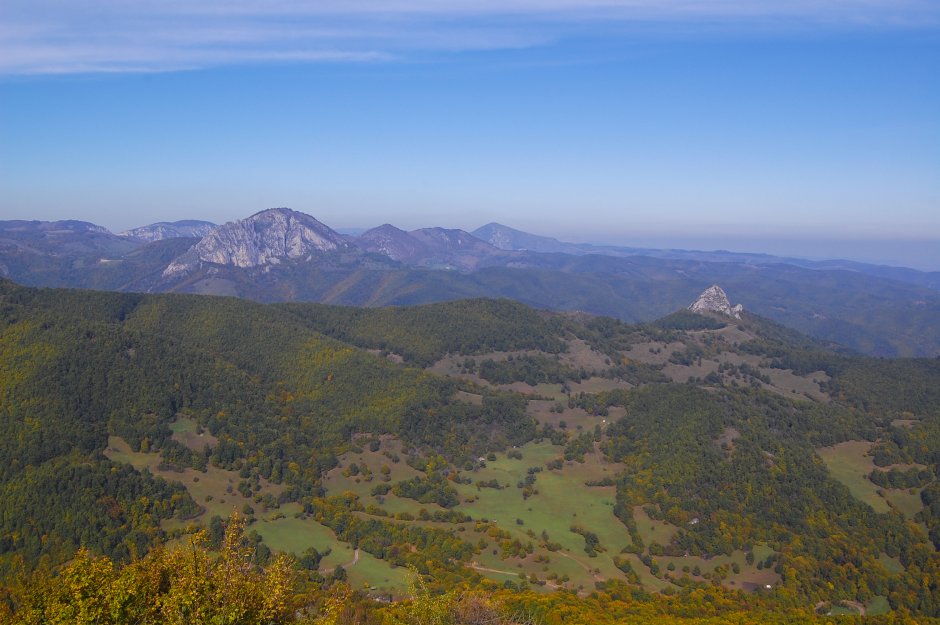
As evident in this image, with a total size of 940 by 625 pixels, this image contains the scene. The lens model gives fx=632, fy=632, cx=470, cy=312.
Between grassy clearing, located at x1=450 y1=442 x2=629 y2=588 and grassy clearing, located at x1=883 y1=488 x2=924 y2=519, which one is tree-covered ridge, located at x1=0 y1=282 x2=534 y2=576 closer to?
grassy clearing, located at x1=450 y1=442 x2=629 y2=588

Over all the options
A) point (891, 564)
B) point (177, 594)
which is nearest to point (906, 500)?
point (891, 564)

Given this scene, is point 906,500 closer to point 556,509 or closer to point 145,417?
point 556,509

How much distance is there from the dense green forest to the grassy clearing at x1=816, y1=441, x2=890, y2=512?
2.39 ft

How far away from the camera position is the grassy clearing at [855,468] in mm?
139375

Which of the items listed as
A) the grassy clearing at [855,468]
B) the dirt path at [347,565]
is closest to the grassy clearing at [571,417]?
the grassy clearing at [855,468]

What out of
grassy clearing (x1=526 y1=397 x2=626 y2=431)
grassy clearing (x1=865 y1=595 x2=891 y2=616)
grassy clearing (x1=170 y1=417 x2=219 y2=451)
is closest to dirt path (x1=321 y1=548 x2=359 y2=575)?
grassy clearing (x1=170 y1=417 x2=219 y2=451)

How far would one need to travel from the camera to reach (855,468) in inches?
6048

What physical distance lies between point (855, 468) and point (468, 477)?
9407 centimetres

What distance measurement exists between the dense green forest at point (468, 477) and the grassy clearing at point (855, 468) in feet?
2.39

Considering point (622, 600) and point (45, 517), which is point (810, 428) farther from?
point (45, 517)

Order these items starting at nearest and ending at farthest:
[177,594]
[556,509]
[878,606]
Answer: [177,594], [878,606], [556,509]

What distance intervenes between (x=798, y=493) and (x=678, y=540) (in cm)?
3265

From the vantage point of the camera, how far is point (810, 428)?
570 feet

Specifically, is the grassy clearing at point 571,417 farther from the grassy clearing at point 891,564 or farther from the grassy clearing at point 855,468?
the grassy clearing at point 891,564
